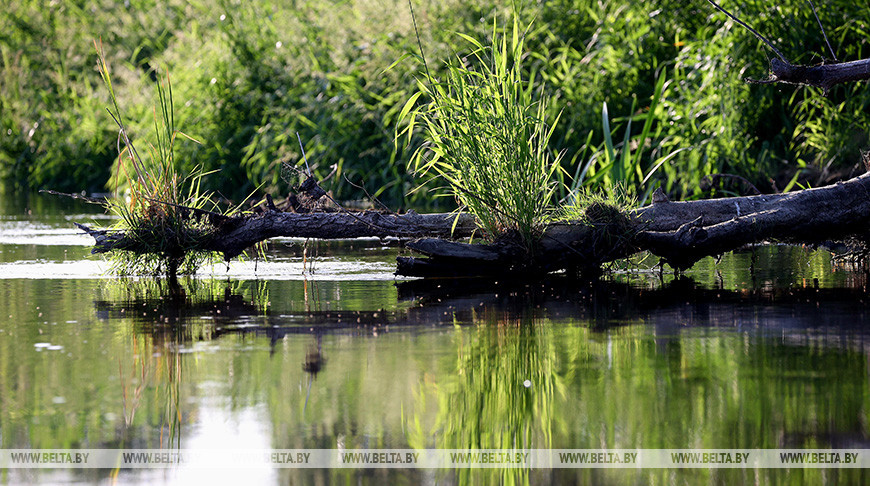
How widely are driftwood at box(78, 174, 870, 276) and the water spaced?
0.57 ft

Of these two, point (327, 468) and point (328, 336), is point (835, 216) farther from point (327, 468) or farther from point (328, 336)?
point (327, 468)

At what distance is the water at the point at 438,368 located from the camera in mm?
2791

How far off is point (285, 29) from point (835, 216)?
331 inches

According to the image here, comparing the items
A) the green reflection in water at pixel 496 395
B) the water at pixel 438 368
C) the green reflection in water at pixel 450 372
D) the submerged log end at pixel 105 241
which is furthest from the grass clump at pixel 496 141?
the submerged log end at pixel 105 241

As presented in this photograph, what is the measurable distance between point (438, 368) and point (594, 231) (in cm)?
247

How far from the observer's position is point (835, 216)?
574 centimetres

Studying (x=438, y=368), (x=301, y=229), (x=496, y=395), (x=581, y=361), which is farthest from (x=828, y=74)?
(x=496, y=395)

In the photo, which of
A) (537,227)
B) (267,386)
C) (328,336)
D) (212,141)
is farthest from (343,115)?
(267,386)

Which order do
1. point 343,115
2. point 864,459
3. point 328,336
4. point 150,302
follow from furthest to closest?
point 343,115 < point 150,302 < point 328,336 < point 864,459

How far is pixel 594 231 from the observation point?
5902 mm

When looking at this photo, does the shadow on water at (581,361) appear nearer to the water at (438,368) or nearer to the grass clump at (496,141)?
the water at (438,368)

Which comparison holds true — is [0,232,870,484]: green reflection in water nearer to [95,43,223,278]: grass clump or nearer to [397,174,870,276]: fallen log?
[397,174,870,276]: fallen log

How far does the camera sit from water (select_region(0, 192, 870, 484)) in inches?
110

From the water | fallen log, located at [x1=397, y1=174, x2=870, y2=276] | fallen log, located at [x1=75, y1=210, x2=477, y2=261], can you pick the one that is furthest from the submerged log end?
fallen log, located at [x1=397, y1=174, x2=870, y2=276]
